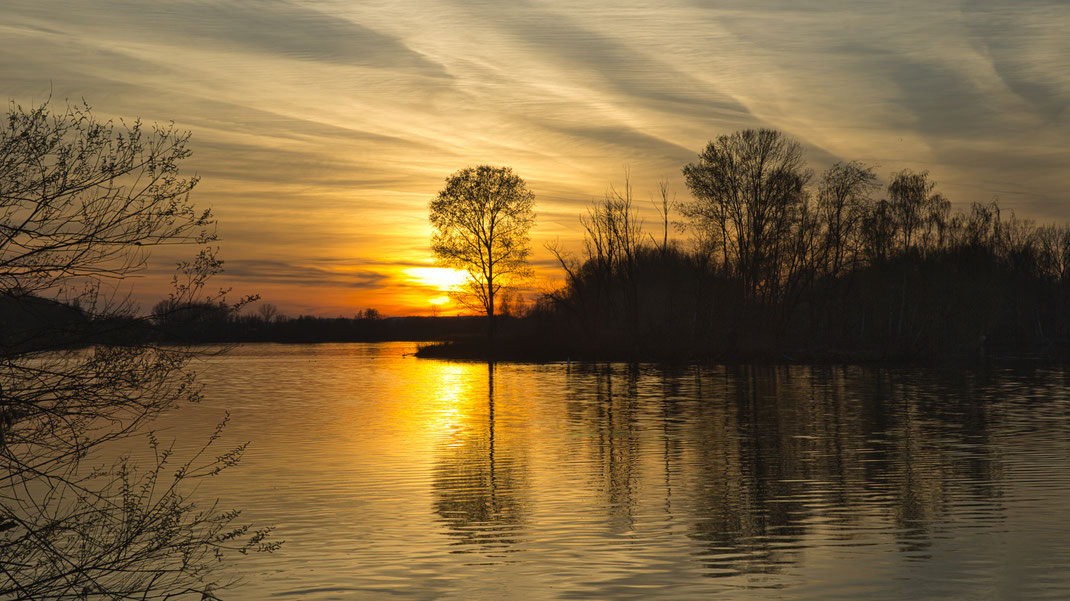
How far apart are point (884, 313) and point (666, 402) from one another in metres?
41.6

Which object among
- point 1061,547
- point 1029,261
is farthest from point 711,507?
point 1029,261

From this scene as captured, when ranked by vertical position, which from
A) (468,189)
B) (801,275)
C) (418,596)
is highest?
(468,189)

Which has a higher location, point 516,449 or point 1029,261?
point 1029,261

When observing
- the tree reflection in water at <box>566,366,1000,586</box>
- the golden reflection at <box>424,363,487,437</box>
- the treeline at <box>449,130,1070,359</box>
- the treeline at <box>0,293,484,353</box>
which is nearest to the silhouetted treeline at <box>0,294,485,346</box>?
the treeline at <box>0,293,484,353</box>

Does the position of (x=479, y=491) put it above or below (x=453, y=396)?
below

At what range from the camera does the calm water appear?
1084 cm

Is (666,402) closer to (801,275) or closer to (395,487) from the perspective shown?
(395,487)

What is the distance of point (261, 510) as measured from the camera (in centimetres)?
1522

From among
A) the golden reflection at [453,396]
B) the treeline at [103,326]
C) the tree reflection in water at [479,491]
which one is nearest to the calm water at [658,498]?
the tree reflection in water at [479,491]

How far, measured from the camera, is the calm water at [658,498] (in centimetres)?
1084

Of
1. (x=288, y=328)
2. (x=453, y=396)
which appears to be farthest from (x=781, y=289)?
(x=288, y=328)

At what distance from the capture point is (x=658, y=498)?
52.1 feet

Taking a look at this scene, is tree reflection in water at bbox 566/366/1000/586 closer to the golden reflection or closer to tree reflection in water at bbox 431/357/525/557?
tree reflection in water at bbox 431/357/525/557

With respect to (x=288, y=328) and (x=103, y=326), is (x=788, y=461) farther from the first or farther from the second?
(x=288, y=328)
